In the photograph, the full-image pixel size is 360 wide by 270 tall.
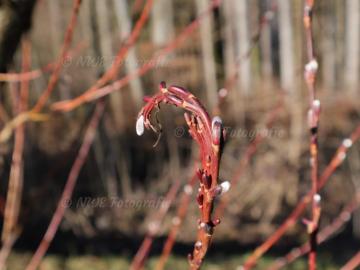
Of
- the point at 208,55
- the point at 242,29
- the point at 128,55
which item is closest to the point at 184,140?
the point at 128,55

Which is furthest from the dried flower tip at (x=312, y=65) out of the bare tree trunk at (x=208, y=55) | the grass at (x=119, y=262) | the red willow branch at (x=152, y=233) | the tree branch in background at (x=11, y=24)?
the bare tree trunk at (x=208, y=55)

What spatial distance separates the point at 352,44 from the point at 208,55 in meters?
2.62

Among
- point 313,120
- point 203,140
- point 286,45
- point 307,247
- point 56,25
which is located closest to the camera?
Answer: point 203,140

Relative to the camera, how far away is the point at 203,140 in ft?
1.77

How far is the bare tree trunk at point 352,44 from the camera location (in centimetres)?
995

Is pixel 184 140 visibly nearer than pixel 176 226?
No

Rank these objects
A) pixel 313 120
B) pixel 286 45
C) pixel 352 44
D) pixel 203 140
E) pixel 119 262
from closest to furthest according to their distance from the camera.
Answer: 1. pixel 203 140
2. pixel 313 120
3. pixel 119 262
4. pixel 286 45
5. pixel 352 44

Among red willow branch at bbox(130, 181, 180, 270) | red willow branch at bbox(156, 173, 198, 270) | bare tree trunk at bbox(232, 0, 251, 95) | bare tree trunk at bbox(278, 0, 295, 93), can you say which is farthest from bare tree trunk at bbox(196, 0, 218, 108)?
red willow branch at bbox(156, 173, 198, 270)

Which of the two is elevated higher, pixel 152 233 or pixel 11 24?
pixel 11 24

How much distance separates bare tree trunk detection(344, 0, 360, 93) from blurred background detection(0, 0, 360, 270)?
0.08 feet

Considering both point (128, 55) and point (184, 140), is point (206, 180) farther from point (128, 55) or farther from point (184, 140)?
point (128, 55)

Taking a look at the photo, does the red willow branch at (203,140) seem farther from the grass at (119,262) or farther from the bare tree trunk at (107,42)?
the bare tree trunk at (107,42)

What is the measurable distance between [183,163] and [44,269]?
126 inches

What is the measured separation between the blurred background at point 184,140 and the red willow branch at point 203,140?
173 inches
